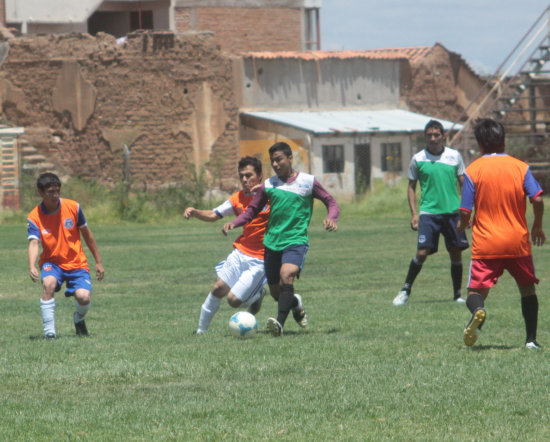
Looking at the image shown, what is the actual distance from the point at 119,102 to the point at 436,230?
101 ft

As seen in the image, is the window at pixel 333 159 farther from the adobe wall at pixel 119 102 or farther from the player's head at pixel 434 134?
the player's head at pixel 434 134

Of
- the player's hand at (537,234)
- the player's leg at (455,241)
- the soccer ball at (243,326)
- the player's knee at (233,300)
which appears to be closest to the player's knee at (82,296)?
the player's knee at (233,300)

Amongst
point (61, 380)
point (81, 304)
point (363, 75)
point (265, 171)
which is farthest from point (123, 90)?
point (61, 380)

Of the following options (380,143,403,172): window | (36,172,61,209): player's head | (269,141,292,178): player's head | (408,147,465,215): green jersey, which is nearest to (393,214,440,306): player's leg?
(408,147,465,215): green jersey

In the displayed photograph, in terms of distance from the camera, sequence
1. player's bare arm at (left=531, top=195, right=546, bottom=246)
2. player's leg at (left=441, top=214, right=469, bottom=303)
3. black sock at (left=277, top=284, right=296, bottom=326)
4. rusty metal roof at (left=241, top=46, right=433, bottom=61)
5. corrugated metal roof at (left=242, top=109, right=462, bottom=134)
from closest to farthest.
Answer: player's bare arm at (left=531, top=195, right=546, bottom=246)
black sock at (left=277, top=284, right=296, bottom=326)
player's leg at (left=441, top=214, right=469, bottom=303)
corrugated metal roof at (left=242, top=109, right=462, bottom=134)
rusty metal roof at (left=241, top=46, right=433, bottom=61)

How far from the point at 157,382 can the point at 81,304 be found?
2.90 metres

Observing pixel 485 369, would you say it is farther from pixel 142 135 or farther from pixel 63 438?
pixel 142 135

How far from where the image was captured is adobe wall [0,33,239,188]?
41.8m

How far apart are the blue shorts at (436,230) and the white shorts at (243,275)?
2917mm

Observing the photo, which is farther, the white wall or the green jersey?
the white wall

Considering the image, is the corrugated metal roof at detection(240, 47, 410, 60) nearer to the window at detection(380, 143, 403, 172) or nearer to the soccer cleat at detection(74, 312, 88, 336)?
the window at detection(380, 143, 403, 172)

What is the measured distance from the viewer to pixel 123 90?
42.2m

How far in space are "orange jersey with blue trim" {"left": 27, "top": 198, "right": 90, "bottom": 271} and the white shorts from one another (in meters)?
1.34

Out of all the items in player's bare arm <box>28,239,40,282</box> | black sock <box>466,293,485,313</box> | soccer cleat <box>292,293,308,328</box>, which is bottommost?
soccer cleat <box>292,293,308,328</box>
